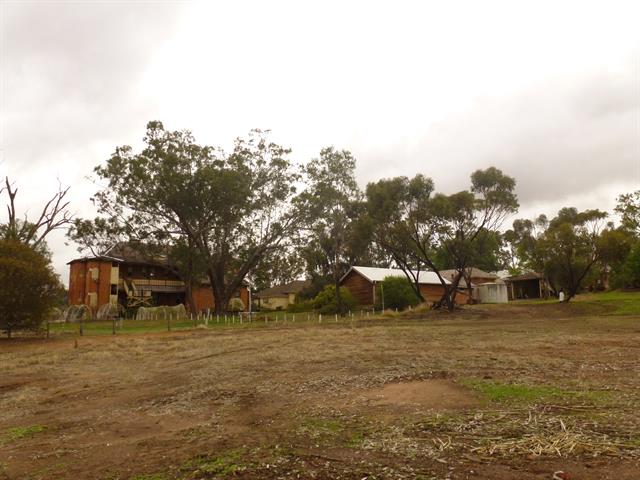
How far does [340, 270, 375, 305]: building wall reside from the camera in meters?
48.9

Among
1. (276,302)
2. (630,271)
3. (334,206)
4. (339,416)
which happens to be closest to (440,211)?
(334,206)

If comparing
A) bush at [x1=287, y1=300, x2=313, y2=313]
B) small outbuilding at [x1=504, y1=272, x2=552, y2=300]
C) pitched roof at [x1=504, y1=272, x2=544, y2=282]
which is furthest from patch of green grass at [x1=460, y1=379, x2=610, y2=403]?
small outbuilding at [x1=504, y1=272, x2=552, y2=300]

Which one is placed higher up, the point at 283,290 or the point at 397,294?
the point at 283,290

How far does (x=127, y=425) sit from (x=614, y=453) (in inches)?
259

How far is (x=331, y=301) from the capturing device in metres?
47.3

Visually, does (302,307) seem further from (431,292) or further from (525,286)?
(525,286)

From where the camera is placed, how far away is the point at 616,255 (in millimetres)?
37344

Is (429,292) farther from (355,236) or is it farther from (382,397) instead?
(382,397)

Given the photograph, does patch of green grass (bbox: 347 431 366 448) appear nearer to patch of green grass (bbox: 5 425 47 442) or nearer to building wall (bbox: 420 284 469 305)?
patch of green grass (bbox: 5 425 47 442)

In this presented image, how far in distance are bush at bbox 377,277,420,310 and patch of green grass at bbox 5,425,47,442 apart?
38.9 metres

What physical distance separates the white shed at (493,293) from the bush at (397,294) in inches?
647

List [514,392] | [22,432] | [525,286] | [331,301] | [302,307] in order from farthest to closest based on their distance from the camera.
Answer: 1. [525,286]
2. [302,307]
3. [331,301]
4. [514,392]
5. [22,432]

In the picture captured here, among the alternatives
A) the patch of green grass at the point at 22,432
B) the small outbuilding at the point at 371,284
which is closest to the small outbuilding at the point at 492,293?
the small outbuilding at the point at 371,284

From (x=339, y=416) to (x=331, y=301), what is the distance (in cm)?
3991
